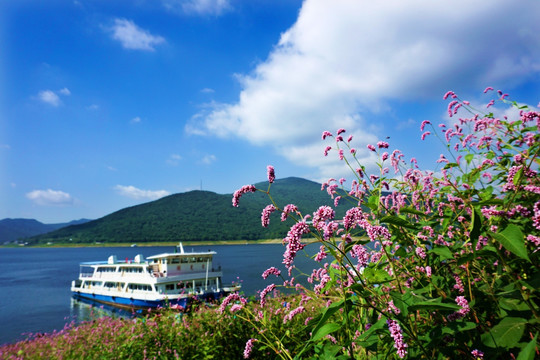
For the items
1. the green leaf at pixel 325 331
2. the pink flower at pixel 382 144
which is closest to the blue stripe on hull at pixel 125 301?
the pink flower at pixel 382 144

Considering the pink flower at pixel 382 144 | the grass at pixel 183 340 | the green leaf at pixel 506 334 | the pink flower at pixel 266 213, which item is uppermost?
the pink flower at pixel 382 144

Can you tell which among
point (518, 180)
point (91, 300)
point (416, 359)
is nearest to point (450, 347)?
point (416, 359)

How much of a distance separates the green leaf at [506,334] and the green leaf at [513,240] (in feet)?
1.30

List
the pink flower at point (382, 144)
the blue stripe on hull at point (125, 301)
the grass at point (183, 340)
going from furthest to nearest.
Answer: the blue stripe on hull at point (125, 301)
the grass at point (183, 340)
the pink flower at point (382, 144)

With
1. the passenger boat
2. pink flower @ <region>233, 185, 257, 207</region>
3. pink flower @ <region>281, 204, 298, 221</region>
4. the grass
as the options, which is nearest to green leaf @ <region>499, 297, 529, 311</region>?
pink flower @ <region>281, 204, 298, 221</region>

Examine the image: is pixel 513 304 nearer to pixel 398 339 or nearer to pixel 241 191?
pixel 398 339

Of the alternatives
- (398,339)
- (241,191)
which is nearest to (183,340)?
(241,191)

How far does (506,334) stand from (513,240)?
460mm

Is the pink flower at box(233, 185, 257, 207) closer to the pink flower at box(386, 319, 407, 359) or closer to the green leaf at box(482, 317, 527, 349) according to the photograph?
the pink flower at box(386, 319, 407, 359)

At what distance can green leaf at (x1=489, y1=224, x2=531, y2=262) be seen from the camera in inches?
50.0

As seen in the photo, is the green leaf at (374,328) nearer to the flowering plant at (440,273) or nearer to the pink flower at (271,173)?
the flowering plant at (440,273)

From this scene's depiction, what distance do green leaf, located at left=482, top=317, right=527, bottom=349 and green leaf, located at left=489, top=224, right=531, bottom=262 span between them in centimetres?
39

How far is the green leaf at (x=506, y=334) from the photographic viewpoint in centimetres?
137

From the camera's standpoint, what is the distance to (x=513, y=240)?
1.33 m
